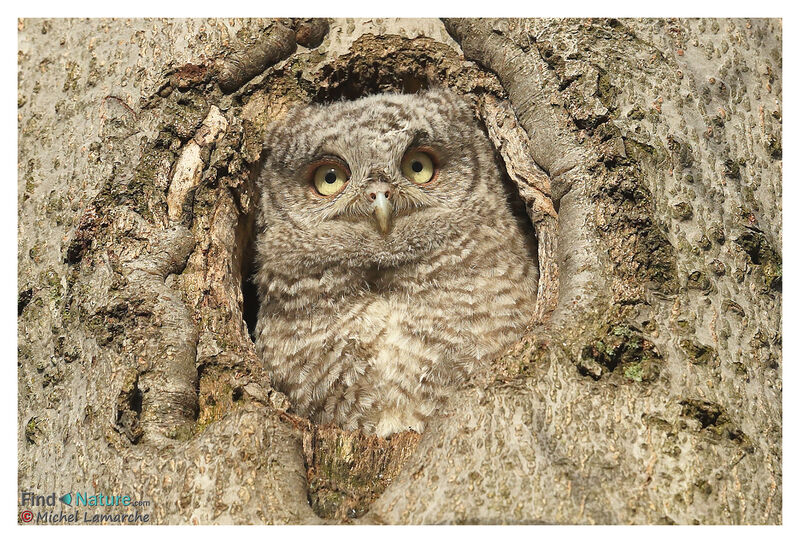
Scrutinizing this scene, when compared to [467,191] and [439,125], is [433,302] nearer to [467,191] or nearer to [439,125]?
[467,191]

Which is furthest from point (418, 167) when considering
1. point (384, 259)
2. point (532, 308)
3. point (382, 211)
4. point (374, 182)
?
point (532, 308)

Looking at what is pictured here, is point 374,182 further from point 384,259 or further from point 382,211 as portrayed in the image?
point 384,259

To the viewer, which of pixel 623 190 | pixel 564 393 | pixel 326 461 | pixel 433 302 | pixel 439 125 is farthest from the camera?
pixel 439 125

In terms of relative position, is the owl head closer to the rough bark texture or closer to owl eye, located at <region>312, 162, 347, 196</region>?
owl eye, located at <region>312, 162, 347, 196</region>

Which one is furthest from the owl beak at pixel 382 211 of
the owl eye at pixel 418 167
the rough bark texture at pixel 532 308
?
the rough bark texture at pixel 532 308

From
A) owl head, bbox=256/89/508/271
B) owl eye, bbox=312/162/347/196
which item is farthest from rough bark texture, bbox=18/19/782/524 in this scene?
owl eye, bbox=312/162/347/196

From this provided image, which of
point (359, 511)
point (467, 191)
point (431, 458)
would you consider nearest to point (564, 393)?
point (431, 458)

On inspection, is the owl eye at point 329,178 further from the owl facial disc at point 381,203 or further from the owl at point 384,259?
the owl facial disc at point 381,203

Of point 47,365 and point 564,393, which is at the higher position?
point 564,393
